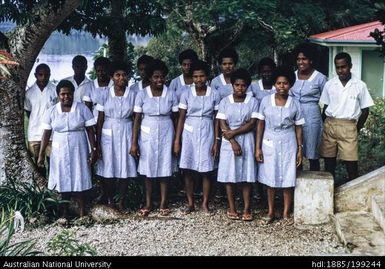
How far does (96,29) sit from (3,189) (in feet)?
8.27

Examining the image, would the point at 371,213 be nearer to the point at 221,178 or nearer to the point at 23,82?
the point at 221,178

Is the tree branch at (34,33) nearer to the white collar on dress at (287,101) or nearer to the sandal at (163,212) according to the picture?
the sandal at (163,212)

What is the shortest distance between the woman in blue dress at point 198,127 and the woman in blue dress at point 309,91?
3.26ft

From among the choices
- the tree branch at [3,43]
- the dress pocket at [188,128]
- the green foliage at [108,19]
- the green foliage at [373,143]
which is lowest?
the green foliage at [373,143]

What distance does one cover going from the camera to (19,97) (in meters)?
7.14

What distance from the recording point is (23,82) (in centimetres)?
715

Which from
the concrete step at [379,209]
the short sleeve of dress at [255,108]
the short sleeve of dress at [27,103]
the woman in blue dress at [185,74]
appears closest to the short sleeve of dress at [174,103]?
the woman in blue dress at [185,74]

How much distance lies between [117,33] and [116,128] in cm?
201

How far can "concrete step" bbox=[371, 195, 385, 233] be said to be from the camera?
19.2 ft

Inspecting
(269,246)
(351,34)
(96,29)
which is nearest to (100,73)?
(96,29)

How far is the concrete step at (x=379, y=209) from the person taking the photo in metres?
5.85

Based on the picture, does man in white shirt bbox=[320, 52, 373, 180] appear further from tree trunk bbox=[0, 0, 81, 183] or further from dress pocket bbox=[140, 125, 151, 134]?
tree trunk bbox=[0, 0, 81, 183]

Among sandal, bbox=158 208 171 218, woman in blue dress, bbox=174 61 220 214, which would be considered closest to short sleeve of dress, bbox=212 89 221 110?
woman in blue dress, bbox=174 61 220 214

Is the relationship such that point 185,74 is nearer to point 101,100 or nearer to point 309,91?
point 101,100
